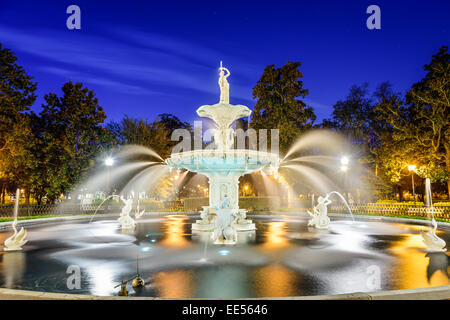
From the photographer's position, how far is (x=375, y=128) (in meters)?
48.5

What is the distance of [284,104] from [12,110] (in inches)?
1182

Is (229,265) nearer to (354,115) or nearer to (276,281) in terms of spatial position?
(276,281)

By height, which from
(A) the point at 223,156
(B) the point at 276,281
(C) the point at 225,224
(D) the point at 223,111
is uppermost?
(D) the point at 223,111

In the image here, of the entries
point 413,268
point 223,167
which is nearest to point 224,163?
point 223,167

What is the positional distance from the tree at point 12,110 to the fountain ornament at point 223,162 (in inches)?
784

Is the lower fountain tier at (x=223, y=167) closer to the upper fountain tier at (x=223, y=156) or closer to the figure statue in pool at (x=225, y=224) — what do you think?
the upper fountain tier at (x=223, y=156)

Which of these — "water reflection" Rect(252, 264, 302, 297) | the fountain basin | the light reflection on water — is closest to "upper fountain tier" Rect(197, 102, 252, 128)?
the fountain basin

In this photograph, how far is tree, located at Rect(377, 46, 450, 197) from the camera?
23406 millimetres

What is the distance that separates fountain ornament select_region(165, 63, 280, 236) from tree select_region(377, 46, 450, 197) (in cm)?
1642

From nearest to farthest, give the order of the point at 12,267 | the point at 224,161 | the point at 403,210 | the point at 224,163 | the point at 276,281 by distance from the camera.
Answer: the point at 276,281, the point at 12,267, the point at 224,161, the point at 224,163, the point at 403,210

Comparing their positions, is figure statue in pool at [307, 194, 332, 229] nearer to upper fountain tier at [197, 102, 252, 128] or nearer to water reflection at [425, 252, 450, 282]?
upper fountain tier at [197, 102, 252, 128]

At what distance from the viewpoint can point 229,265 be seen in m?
7.66
